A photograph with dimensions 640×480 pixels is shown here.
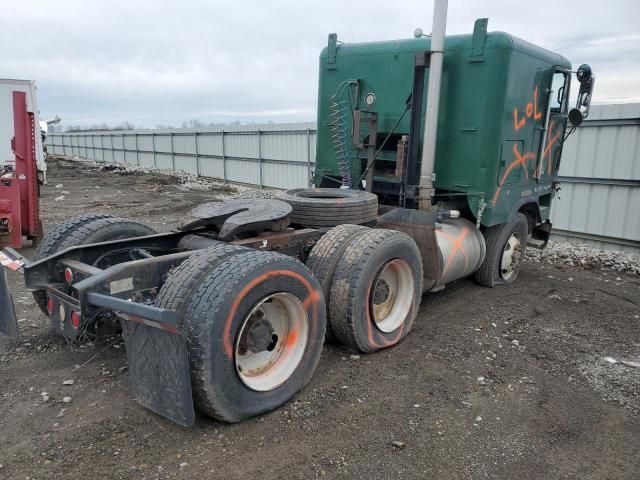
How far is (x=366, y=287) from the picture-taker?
401 cm

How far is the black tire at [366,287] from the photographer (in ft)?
12.9

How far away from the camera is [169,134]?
26047mm

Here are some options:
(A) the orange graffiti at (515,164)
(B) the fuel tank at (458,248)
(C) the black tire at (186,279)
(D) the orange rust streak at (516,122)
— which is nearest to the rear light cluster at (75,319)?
(C) the black tire at (186,279)

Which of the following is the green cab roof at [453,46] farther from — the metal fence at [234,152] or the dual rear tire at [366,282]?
the metal fence at [234,152]

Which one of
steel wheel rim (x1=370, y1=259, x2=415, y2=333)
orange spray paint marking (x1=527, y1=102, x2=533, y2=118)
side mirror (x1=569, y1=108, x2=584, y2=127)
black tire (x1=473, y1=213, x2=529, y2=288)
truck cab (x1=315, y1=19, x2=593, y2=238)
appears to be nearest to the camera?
steel wheel rim (x1=370, y1=259, x2=415, y2=333)

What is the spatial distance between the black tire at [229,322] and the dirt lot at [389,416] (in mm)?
162

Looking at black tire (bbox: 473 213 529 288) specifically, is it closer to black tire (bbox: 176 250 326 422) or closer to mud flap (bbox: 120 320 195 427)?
black tire (bbox: 176 250 326 422)

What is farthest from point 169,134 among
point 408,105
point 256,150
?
point 408,105

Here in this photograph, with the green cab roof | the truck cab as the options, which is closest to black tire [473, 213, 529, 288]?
the truck cab

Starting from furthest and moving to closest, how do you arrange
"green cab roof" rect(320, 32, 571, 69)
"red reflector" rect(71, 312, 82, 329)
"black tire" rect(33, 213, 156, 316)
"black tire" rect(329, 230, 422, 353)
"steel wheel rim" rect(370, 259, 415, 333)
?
"green cab roof" rect(320, 32, 571, 69)
"steel wheel rim" rect(370, 259, 415, 333)
"black tire" rect(33, 213, 156, 316)
"black tire" rect(329, 230, 422, 353)
"red reflector" rect(71, 312, 82, 329)

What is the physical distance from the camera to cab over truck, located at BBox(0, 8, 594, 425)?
9.55ft

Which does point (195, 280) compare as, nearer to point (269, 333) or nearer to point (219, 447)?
point (269, 333)

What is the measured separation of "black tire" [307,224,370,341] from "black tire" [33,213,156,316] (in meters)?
1.65

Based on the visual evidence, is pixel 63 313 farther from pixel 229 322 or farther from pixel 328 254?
pixel 328 254
